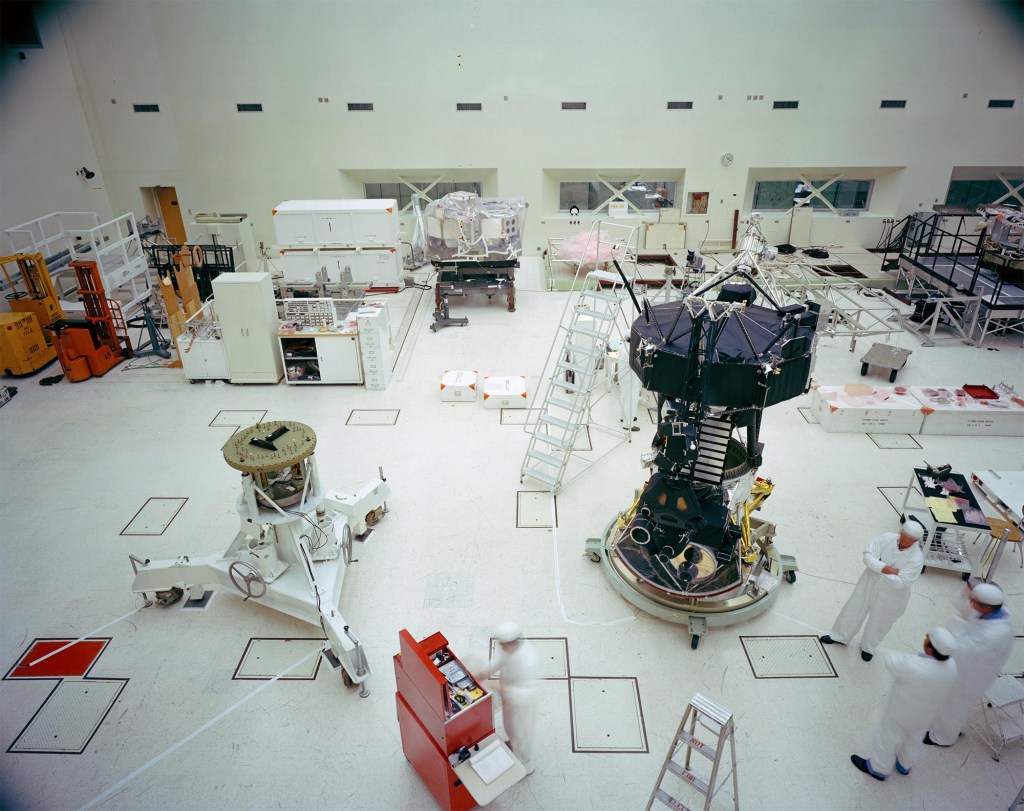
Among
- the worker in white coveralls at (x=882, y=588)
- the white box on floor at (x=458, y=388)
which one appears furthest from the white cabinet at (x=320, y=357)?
the worker in white coveralls at (x=882, y=588)

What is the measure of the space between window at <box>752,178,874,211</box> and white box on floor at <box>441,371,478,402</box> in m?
9.64

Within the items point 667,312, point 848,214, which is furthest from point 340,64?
point 848,214

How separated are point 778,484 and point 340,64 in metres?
11.5

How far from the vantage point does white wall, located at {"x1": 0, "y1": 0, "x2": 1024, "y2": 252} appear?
41.6ft

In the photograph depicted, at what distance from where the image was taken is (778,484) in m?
7.30

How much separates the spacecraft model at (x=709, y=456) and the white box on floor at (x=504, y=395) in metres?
3.01

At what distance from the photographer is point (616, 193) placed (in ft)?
48.7

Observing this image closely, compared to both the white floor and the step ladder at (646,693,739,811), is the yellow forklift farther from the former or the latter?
the step ladder at (646,693,739,811)

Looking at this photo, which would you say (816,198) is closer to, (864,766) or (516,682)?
(864,766)

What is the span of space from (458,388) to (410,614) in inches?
150

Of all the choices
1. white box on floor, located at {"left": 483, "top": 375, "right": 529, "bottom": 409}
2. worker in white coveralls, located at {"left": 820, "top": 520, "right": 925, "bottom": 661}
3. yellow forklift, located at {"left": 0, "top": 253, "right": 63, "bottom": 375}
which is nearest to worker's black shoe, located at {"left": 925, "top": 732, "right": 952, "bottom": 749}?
worker in white coveralls, located at {"left": 820, "top": 520, "right": 925, "bottom": 661}

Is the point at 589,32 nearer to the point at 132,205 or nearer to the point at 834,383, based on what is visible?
the point at 834,383

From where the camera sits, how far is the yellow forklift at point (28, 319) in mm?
9664

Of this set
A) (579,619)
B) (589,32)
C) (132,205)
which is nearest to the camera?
(579,619)
